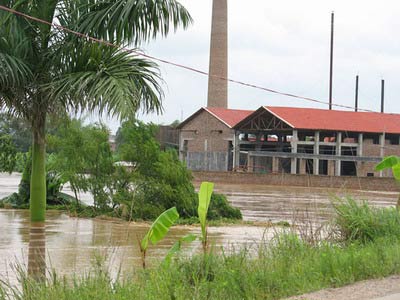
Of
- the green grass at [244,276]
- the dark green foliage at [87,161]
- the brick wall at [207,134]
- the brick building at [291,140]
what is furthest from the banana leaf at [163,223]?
the brick wall at [207,134]

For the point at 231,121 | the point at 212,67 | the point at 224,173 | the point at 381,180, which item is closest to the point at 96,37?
the point at 381,180

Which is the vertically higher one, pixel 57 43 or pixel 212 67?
pixel 212 67

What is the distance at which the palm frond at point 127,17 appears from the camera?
9.60 meters

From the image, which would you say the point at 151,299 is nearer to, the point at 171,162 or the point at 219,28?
the point at 171,162

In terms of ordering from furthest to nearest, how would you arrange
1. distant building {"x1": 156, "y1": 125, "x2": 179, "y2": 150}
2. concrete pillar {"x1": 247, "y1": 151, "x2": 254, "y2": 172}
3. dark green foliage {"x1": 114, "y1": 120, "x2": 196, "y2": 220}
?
distant building {"x1": 156, "y1": 125, "x2": 179, "y2": 150}, concrete pillar {"x1": 247, "y1": 151, "x2": 254, "y2": 172}, dark green foliage {"x1": 114, "y1": 120, "x2": 196, "y2": 220}

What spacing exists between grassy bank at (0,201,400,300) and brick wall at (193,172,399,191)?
37.0 m

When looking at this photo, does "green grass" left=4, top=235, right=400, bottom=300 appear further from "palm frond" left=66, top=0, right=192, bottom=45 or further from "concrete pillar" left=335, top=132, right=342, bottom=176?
"concrete pillar" left=335, top=132, right=342, bottom=176

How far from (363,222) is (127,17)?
4.45 metres

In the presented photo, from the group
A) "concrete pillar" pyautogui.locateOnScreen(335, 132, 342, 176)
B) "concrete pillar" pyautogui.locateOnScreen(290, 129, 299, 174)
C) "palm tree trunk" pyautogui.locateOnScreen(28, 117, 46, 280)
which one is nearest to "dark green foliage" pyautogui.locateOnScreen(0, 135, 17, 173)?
Answer: "palm tree trunk" pyautogui.locateOnScreen(28, 117, 46, 280)

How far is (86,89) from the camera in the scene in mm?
9266

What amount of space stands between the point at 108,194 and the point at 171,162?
2061 mm

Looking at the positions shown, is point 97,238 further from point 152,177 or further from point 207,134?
point 207,134

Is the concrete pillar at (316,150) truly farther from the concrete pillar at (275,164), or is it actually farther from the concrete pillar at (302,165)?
the concrete pillar at (275,164)

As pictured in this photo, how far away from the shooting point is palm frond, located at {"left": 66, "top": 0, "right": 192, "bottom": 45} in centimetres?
960
